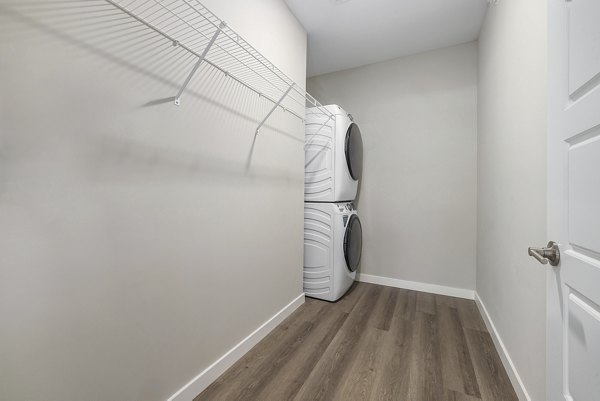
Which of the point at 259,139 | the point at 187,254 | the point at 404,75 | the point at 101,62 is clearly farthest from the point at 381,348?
the point at 404,75

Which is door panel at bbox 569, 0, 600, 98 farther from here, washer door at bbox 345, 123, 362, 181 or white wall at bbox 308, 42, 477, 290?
white wall at bbox 308, 42, 477, 290

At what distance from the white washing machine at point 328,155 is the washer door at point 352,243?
11.5 inches

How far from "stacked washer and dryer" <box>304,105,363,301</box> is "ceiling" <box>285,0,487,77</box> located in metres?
0.74

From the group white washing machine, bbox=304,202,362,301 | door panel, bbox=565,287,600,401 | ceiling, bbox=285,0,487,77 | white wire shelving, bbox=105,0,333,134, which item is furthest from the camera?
white washing machine, bbox=304,202,362,301

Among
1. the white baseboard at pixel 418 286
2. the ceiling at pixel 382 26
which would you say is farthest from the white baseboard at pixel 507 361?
the ceiling at pixel 382 26

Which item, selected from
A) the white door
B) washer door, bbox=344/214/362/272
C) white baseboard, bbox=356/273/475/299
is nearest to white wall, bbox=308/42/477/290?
white baseboard, bbox=356/273/475/299

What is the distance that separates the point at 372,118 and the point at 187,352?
2.96 metres

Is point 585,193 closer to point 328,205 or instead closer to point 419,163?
point 328,205

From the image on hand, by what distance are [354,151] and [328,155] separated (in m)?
0.37

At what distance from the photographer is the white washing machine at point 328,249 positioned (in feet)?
8.38

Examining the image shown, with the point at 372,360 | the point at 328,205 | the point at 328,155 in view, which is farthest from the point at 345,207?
the point at 372,360

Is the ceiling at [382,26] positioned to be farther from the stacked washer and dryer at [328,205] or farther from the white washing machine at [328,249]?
the white washing machine at [328,249]

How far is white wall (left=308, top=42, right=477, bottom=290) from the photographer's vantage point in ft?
8.76

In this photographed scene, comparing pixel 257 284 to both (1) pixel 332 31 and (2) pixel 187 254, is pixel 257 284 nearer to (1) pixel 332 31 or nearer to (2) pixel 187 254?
(2) pixel 187 254
